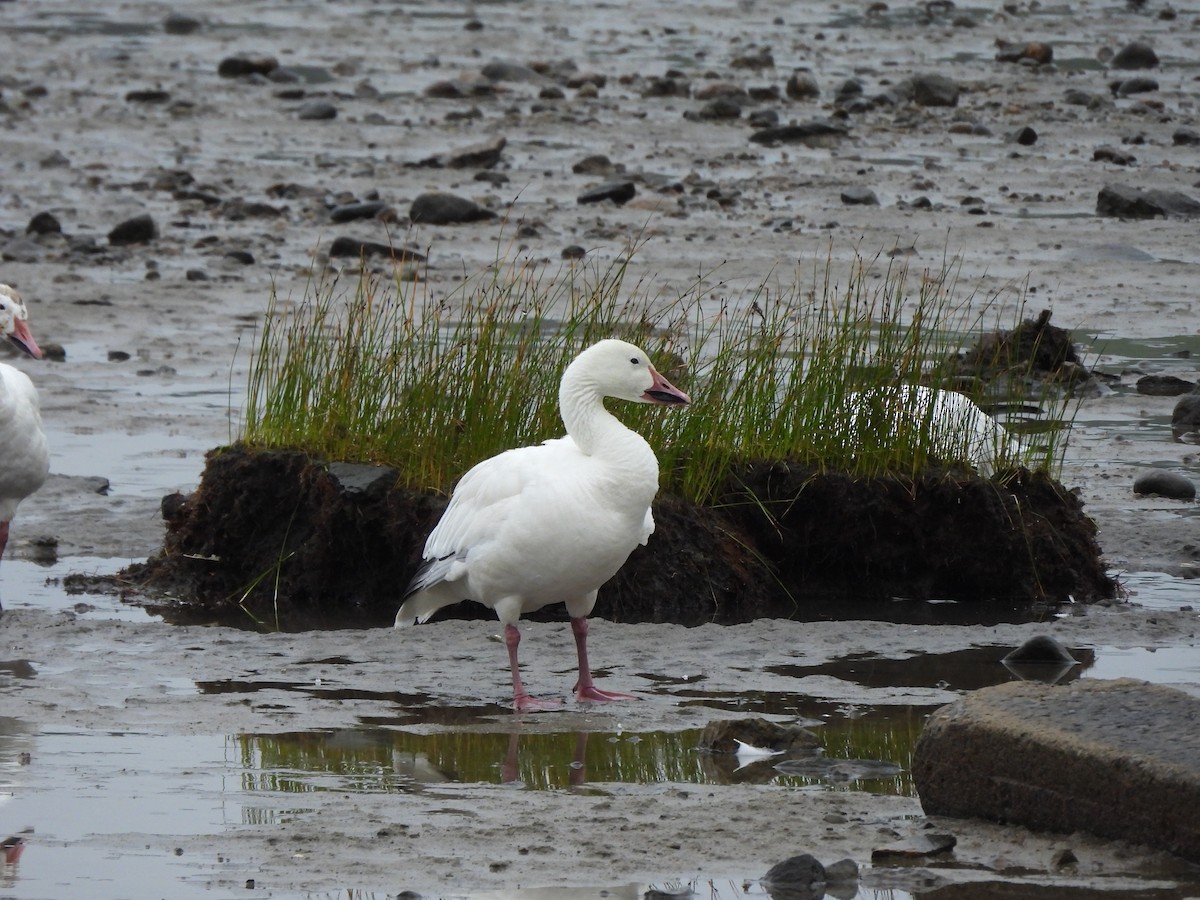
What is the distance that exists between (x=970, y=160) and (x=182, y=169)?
31.8 feet

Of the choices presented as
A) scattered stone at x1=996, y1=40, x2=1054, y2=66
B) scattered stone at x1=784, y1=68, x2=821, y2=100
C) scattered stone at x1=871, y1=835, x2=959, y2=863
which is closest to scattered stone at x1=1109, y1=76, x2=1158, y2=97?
scattered stone at x1=996, y1=40, x2=1054, y2=66

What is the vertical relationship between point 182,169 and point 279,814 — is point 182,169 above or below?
above

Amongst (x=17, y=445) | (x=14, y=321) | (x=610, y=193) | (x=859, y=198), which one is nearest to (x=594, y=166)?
(x=610, y=193)

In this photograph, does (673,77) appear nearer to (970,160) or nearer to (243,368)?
(970,160)

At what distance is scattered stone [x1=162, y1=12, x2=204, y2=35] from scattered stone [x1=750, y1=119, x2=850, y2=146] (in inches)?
634

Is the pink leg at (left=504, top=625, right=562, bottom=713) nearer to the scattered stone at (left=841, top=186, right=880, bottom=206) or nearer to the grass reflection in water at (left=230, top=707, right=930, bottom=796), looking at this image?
the grass reflection in water at (left=230, top=707, right=930, bottom=796)

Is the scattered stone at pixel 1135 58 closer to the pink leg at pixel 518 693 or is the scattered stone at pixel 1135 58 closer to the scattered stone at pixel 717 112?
the scattered stone at pixel 717 112

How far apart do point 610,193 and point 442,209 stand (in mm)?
2035

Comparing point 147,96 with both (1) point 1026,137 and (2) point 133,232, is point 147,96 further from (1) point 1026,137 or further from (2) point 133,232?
(1) point 1026,137

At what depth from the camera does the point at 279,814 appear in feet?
21.0

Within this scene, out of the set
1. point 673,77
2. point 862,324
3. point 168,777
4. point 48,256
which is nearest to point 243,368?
point 48,256

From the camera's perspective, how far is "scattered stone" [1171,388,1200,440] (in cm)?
1334

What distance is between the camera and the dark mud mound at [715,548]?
32.8 feet

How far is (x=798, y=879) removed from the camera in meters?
5.60
